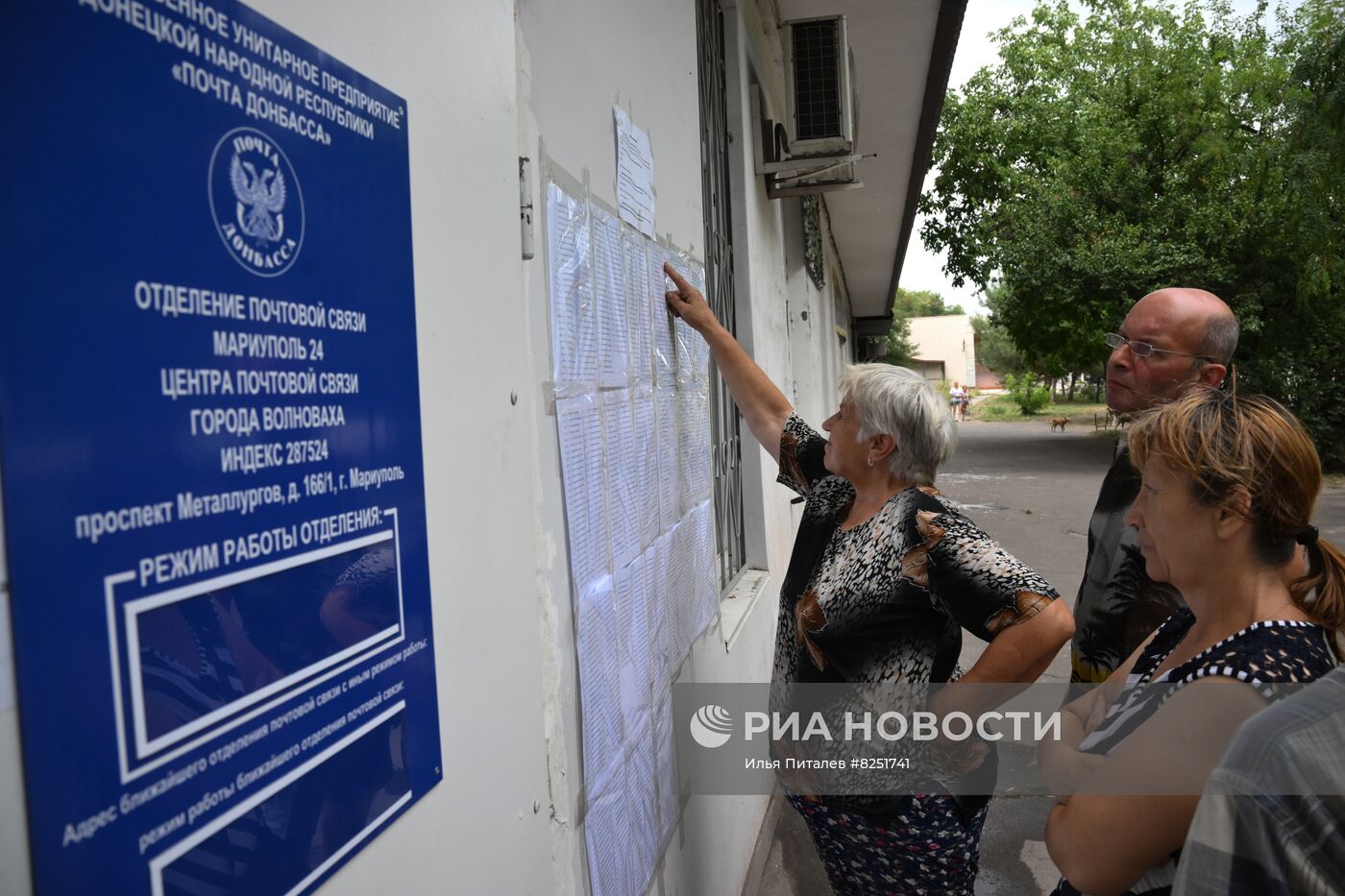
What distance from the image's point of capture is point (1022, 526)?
10.9m

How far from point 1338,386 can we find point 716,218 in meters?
16.3

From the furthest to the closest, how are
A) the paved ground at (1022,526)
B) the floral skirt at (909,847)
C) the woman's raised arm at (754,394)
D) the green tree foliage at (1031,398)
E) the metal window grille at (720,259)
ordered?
the green tree foliage at (1031,398), the paved ground at (1022,526), the metal window grille at (720,259), the woman's raised arm at (754,394), the floral skirt at (909,847)

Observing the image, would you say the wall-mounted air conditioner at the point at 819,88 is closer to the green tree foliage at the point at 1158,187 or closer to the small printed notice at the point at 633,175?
the small printed notice at the point at 633,175

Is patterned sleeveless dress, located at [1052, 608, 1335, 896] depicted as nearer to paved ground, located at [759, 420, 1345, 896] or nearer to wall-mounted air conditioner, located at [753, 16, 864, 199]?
paved ground, located at [759, 420, 1345, 896]

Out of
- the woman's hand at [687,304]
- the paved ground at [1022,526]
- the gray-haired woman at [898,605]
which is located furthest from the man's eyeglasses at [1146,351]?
the paved ground at [1022,526]

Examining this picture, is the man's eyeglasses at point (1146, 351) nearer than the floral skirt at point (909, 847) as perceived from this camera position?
No

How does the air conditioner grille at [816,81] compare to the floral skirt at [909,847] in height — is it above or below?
above

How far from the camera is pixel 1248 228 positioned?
15.6m

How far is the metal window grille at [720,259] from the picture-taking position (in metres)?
3.42

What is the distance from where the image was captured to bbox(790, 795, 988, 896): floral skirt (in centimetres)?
213

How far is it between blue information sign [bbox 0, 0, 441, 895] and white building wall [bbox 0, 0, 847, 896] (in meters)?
0.05

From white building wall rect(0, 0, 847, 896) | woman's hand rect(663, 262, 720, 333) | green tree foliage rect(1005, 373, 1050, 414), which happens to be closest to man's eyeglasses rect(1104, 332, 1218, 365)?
woman's hand rect(663, 262, 720, 333)

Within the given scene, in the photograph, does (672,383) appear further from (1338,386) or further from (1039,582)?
(1338,386)

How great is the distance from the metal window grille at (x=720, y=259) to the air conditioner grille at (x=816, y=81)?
0.88m
